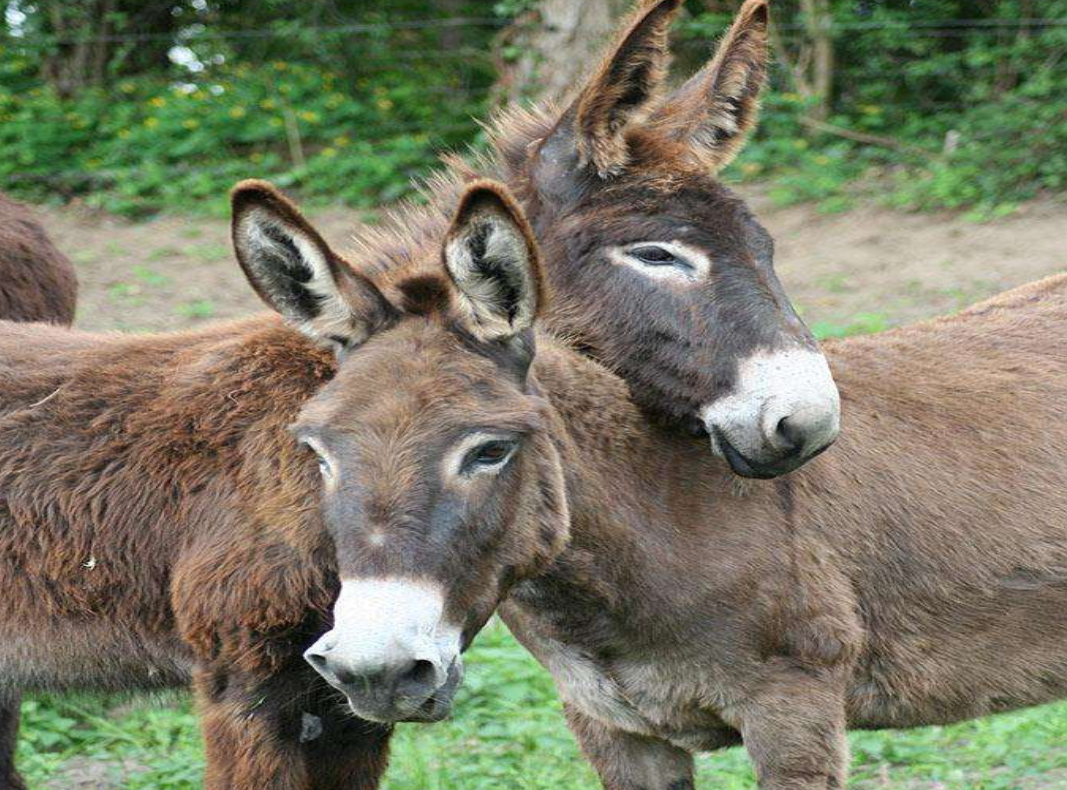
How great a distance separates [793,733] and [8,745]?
9.36 feet

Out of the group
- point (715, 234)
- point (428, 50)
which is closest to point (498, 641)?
point (715, 234)

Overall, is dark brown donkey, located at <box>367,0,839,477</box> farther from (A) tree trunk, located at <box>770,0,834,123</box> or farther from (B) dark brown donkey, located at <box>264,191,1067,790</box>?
(A) tree trunk, located at <box>770,0,834,123</box>

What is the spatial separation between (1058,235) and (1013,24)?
3.32m

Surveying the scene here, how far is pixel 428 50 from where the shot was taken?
15.0 metres

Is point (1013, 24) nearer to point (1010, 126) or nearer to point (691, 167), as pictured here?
point (1010, 126)

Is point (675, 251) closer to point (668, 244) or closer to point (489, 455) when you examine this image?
point (668, 244)

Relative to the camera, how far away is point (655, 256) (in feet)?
13.5

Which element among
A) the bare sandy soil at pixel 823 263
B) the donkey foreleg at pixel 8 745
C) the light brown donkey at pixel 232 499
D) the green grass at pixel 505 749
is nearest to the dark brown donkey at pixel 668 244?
the light brown donkey at pixel 232 499

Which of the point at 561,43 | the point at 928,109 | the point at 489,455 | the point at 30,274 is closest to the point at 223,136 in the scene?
the point at 561,43

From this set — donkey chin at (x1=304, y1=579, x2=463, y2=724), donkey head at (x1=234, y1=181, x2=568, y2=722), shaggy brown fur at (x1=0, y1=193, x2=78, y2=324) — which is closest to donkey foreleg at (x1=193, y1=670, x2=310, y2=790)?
donkey head at (x1=234, y1=181, x2=568, y2=722)

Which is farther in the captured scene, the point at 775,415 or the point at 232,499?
the point at 232,499

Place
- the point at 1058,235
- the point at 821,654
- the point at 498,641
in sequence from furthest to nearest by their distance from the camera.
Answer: the point at 1058,235
the point at 498,641
the point at 821,654

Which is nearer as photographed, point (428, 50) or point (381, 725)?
point (381, 725)

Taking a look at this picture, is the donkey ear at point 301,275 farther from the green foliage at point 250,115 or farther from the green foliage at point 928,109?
the green foliage at point 250,115
